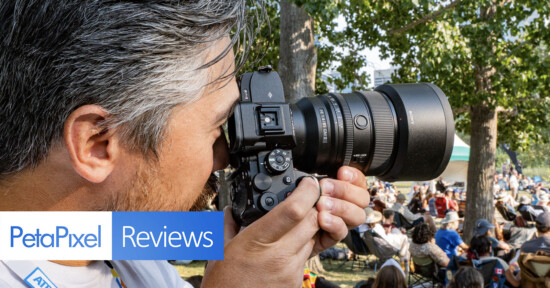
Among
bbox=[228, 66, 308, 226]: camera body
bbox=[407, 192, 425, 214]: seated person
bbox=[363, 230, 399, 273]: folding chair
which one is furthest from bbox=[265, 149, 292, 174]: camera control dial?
bbox=[407, 192, 425, 214]: seated person

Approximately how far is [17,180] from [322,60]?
973 cm

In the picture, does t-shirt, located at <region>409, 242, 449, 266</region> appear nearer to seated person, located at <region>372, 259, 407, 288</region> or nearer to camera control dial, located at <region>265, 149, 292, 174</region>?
seated person, located at <region>372, 259, 407, 288</region>

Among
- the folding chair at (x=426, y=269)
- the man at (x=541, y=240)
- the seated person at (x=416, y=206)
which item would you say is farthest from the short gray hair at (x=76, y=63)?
the seated person at (x=416, y=206)

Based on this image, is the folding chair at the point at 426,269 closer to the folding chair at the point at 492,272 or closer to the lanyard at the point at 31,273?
the folding chair at the point at 492,272

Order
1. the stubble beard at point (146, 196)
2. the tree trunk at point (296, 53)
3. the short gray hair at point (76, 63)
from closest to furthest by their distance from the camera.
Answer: the short gray hair at point (76, 63)
the stubble beard at point (146, 196)
the tree trunk at point (296, 53)

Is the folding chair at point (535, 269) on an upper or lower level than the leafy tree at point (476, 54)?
lower

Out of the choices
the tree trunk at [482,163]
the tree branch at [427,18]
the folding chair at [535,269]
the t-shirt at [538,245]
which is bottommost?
the folding chair at [535,269]

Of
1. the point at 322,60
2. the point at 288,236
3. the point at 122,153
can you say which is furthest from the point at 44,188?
A: the point at 322,60

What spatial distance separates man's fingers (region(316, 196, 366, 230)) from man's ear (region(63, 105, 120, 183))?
0.56m

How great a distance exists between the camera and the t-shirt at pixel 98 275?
41.4 inches

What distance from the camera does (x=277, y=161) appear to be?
1.43 m

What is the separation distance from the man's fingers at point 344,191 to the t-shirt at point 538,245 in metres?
4.81

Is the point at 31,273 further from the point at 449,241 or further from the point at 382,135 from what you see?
the point at 449,241

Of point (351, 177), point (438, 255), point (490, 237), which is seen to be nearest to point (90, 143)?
point (351, 177)
